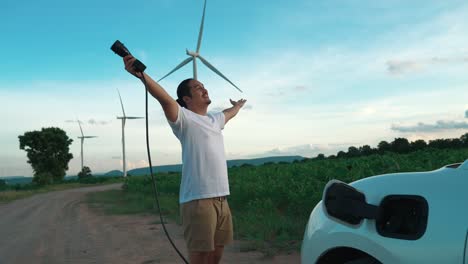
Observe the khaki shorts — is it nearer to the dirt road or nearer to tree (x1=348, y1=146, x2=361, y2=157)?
the dirt road

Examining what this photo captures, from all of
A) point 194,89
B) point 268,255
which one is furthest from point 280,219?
point 194,89

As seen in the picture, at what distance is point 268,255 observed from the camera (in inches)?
229

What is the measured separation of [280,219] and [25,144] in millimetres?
55917

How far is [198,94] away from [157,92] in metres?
0.52

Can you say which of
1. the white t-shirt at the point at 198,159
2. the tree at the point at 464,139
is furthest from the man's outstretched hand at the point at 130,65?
the tree at the point at 464,139

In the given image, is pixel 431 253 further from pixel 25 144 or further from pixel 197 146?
pixel 25 144

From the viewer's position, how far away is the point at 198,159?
3082 mm

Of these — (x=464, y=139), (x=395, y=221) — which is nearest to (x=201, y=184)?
(x=395, y=221)

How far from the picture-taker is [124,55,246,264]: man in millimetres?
3033

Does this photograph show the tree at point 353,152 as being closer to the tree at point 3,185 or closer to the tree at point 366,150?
the tree at point 366,150

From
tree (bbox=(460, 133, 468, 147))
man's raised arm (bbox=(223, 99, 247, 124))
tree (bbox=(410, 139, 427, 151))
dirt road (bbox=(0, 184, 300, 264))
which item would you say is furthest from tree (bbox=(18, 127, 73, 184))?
man's raised arm (bbox=(223, 99, 247, 124))

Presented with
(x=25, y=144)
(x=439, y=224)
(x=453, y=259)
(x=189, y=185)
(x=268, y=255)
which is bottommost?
(x=268, y=255)

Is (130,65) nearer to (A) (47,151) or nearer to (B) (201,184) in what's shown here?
(B) (201,184)

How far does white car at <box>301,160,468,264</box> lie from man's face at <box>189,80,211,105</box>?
136 centimetres
